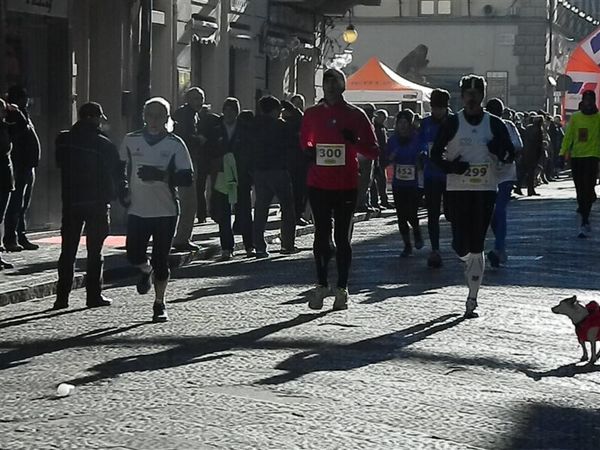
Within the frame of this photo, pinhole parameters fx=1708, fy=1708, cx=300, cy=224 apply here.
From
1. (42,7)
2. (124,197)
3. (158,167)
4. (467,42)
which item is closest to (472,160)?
(158,167)

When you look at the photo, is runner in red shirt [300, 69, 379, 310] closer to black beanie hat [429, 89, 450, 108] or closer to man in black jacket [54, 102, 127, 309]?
man in black jacket [54, 102, 127, 309]

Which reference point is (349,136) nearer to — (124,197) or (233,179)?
(124,197)

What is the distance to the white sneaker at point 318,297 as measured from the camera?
44.9 feet

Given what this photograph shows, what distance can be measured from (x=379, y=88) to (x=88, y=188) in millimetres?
29338

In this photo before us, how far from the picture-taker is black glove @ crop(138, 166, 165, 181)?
43.8 ft

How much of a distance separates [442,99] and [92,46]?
9.21 metres

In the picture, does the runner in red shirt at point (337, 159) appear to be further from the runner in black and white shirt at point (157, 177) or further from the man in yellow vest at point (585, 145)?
the man in yellow vest at point (585, 145)

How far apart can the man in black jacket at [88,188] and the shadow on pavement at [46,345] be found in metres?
1.74

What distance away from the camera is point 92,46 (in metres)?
25.3

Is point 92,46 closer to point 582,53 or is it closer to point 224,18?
point 224,18

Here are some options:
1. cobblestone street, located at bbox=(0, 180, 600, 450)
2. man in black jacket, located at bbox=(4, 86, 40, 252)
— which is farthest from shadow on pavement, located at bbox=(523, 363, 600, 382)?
man in black jacket, located at bbox=(4, 86, 40, 252)

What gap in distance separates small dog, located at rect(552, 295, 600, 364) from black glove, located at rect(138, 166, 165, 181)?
147 inches

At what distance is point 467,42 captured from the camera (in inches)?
2422

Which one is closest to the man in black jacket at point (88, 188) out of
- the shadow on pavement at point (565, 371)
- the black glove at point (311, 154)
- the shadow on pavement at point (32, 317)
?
the shadow on pavement at point (32, 317)
